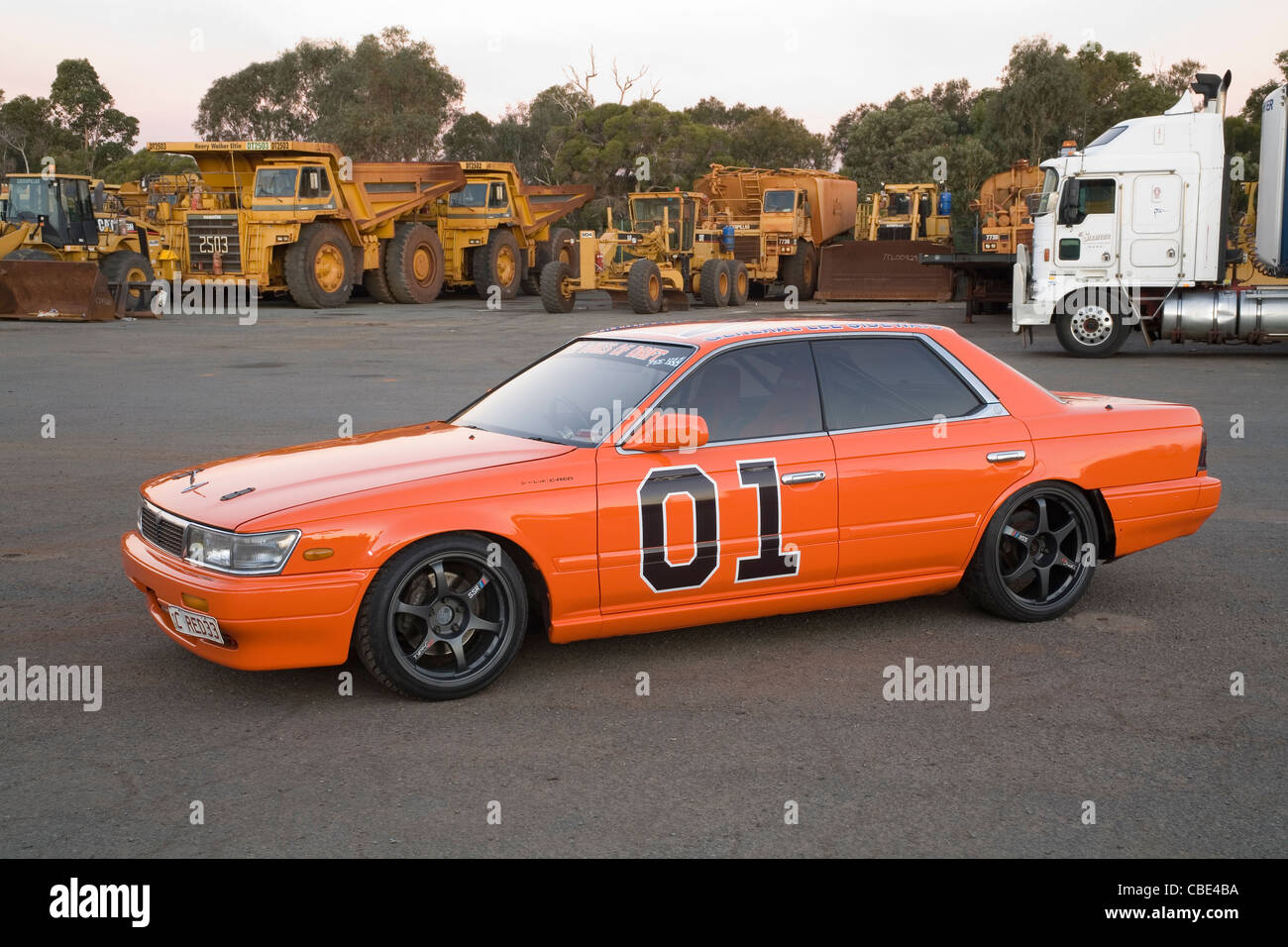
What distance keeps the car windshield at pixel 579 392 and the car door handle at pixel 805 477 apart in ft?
2.11

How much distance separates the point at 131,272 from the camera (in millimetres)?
27516

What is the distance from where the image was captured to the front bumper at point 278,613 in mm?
4398

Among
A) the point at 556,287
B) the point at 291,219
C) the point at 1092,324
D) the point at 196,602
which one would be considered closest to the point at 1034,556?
the point at 196,602

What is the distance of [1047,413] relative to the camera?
5.79m

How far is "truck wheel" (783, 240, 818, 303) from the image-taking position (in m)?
33.1

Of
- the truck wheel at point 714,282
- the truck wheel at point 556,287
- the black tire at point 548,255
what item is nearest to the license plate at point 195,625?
the truck wheel at point 556,287

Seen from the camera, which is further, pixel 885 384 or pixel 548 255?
pixel 548 255

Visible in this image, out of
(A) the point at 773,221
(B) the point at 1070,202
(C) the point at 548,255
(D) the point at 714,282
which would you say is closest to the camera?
(B) the point at 1070,202

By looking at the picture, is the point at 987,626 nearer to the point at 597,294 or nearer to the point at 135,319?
the point at 135,319

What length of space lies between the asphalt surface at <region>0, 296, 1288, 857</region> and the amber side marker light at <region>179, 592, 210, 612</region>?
387mm

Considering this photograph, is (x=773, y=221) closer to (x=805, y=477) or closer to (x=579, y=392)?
(x=579, y=392)

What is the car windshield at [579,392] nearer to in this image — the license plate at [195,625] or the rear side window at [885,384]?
the rear side window at [885,384]

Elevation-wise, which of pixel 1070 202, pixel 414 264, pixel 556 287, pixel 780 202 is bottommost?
pixel 556 287

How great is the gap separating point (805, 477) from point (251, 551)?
7.02 ft
